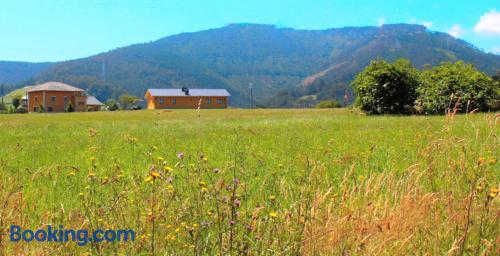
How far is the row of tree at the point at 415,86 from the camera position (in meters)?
26.1

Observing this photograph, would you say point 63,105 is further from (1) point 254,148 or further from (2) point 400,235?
(2) point 400,235

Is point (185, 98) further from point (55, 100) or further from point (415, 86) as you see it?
point (415, 86)

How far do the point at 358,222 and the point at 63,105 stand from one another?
105 m

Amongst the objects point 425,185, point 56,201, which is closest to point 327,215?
point 425,185

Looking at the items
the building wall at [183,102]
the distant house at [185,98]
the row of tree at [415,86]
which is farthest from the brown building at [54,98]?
the row of tree at [415,86]

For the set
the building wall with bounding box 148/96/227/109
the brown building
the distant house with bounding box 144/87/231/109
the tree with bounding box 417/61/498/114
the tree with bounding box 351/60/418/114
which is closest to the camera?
the tree with bounding box 417/61/498/114

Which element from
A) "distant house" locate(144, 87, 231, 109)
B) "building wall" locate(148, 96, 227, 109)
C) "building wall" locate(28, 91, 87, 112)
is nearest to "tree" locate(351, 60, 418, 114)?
"building wall" locate(148, 96, 227, 109)

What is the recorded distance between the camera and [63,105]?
99125 mm

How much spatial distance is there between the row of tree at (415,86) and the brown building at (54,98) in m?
81.6

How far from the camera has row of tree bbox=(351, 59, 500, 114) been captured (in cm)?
2610

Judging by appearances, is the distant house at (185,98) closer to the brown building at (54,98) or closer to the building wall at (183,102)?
the building wall at (183,102)

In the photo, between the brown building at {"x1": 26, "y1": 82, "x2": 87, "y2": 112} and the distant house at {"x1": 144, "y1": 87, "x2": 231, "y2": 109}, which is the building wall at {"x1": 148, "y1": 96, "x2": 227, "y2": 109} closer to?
the distant house at {"x1": 144, "y1": 87, "x2": 231, "y2": 109}

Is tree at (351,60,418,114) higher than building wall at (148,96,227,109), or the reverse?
tree at (351,60,418,114)

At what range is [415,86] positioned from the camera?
98.5ft
